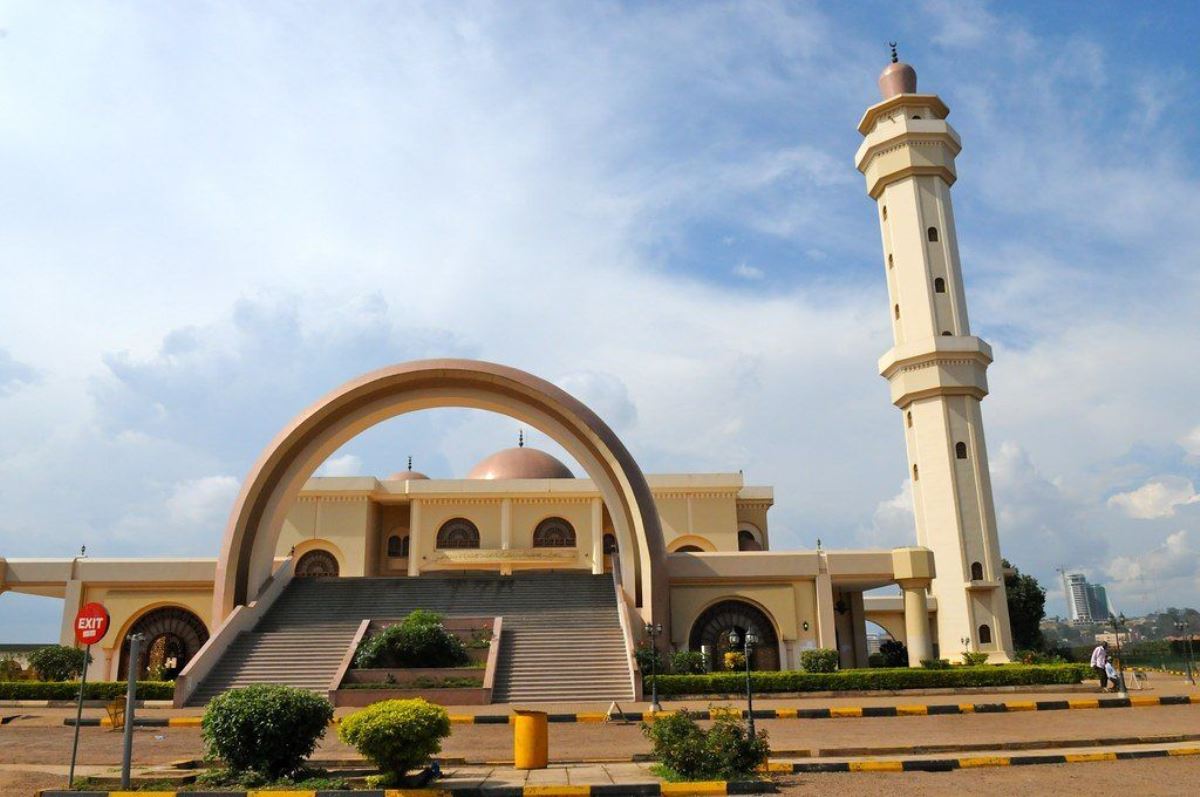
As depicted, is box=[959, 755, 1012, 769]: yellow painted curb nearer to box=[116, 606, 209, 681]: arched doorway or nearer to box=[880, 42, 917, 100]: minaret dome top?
box=[116, 606, 209, 681]: arched doorway

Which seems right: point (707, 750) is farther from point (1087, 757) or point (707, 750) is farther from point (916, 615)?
point (916, 615)

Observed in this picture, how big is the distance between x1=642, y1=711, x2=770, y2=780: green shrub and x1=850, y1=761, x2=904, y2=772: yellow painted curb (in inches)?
58.8

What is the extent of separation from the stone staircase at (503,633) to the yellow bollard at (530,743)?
9.39m

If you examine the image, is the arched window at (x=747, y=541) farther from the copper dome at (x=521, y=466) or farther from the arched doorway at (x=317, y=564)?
the arched doorway at (x=317, y=564)

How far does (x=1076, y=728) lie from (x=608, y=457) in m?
15.1

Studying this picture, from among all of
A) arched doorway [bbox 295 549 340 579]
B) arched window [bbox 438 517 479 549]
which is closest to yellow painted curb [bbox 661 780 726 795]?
arched window [bbox 438 517 479 549]

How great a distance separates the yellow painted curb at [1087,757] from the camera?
43.4 feet

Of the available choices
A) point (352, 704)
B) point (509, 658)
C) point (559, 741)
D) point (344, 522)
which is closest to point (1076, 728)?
point (559, 741)

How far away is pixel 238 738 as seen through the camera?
37.2 feet

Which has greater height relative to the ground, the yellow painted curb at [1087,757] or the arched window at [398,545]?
the arched window at [398,545]

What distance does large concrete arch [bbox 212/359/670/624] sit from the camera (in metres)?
27.3

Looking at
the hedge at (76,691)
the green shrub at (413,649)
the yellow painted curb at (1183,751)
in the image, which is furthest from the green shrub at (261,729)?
the hedge at (76,691)

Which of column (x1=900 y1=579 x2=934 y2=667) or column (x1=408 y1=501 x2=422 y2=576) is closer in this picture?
column (x1=900 y1=579 x2=934 y2=667)

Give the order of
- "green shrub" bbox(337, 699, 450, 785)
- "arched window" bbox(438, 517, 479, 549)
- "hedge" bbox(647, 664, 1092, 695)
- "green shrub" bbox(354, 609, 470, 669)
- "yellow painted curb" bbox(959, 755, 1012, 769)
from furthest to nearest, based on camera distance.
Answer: "arched window" bbox(438, 517, 479, 549) → "green shrub" bbox(354, 609, 470, 669) → "hedge" bbox(647, 664, 1092, 695) → "yellow painted curb" bbox(959, 755, 1012, 769) → "green shrub" bbox(337, 699, 450, 785)
